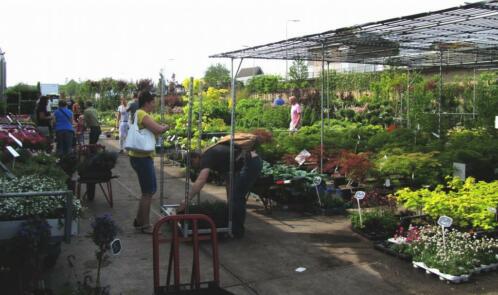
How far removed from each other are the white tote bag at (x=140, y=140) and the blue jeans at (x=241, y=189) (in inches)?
44.7

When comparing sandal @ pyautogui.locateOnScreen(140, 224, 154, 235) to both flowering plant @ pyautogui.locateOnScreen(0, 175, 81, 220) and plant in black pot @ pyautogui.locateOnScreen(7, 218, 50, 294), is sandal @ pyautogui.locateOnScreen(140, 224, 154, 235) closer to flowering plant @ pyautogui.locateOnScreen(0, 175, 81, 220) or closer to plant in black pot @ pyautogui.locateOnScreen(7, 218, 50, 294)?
flowering plant @ pyautogui.locateOnScreen(0, 175, 81, 220)

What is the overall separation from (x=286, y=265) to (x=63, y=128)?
741 centimetres

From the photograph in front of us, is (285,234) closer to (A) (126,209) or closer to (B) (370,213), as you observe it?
(B) (370,213)

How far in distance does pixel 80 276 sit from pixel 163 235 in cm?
156

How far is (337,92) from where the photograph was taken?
86.1 feet

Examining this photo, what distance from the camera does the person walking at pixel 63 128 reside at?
437 inches

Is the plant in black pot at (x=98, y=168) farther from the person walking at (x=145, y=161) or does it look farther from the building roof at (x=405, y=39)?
the building roof at (x=405, y=39)

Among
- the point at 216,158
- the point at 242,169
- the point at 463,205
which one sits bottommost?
the point at 463,205

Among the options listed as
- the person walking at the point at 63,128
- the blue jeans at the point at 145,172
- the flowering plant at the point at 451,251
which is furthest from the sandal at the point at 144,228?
the person walking at the point at 63,128

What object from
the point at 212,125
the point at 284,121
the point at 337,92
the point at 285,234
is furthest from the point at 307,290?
the point at 337,92

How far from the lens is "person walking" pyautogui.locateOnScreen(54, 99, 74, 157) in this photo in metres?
11.1

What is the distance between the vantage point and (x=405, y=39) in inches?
368

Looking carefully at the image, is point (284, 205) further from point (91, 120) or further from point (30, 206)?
point (91, 120)

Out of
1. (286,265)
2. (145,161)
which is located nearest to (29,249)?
(286,265)
